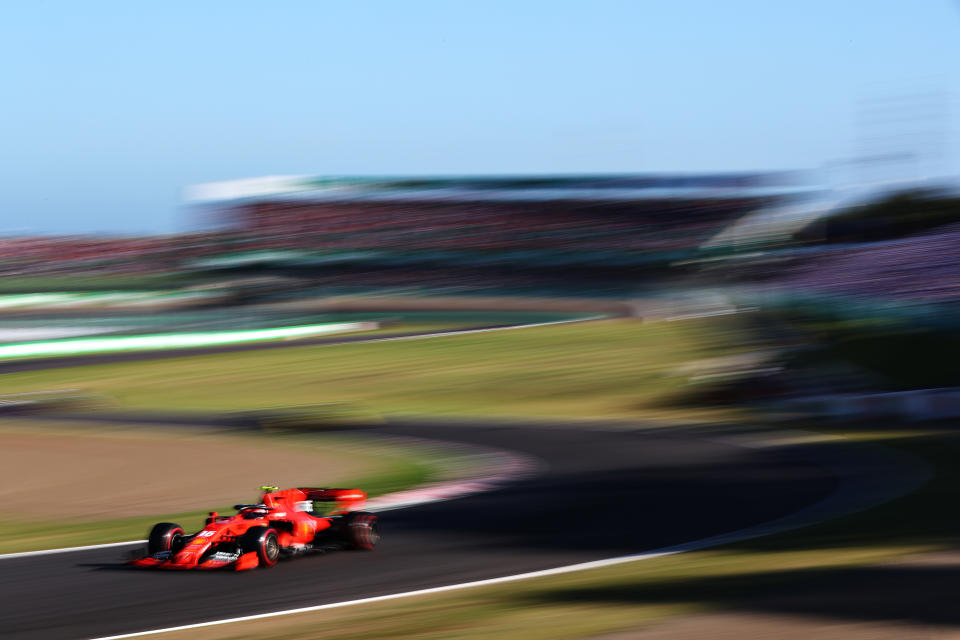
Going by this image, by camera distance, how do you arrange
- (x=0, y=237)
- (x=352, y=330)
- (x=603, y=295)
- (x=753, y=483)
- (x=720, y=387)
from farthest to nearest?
(x=0, y=237) < (x=603, y=295) < (x=352, y=330) < (x=720, y=387) < (x=753, y=483)

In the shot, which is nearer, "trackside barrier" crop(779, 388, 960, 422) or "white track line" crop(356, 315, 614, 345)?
"trackside barrier" crop(779, 388, 960, 422)

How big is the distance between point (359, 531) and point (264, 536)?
74 centimetres

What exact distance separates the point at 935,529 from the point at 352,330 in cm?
3220

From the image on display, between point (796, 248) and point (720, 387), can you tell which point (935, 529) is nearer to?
point (720, 387)

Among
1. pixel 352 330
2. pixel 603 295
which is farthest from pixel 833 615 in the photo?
pixel 603 295

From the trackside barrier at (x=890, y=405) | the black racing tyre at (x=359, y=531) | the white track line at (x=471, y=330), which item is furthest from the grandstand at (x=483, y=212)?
the black racing tyre at (x=359, y=531)

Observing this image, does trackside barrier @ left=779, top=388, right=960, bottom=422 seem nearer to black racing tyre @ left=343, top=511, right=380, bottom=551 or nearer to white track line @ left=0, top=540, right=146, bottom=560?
black racing tyre @ left=343, top=511, right=380, bottom=551

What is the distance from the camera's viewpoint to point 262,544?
7410 mm

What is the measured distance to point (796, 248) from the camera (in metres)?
27.5

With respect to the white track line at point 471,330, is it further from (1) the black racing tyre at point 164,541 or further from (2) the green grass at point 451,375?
(1) the black racing tyre at point 164,541

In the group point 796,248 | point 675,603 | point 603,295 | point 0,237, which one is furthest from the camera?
point 0,237

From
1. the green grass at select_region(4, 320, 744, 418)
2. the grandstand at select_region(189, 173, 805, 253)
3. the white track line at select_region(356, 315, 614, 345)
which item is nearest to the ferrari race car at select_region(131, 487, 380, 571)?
the green grass at select_region(4, 320, 744, 418)

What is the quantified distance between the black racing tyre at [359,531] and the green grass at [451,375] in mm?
12668

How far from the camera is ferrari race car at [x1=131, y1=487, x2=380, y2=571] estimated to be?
741 cm
